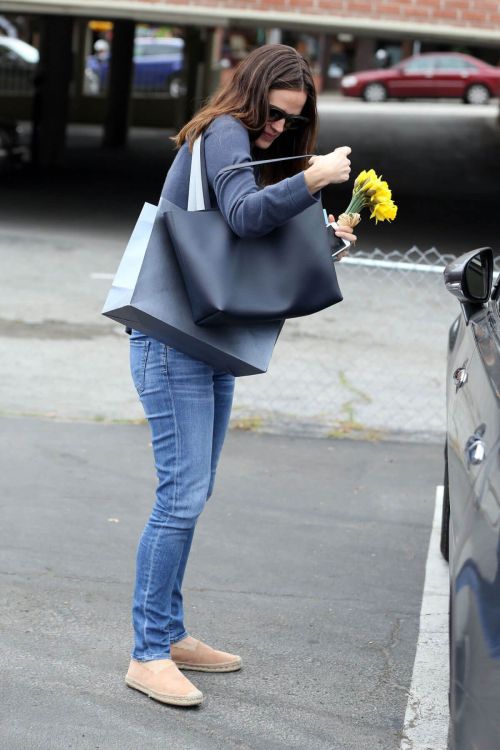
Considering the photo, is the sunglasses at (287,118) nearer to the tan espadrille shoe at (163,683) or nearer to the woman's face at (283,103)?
the woman's face at (283,103)

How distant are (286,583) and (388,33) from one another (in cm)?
1134

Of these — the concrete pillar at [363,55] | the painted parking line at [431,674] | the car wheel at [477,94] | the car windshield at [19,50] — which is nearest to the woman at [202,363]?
the painted parking line at [431,674]

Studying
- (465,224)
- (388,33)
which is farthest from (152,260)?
(465,224)

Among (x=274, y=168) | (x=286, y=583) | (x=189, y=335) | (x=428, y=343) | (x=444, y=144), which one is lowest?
(x=444, y=144)

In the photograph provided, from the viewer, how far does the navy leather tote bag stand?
3.40 metres

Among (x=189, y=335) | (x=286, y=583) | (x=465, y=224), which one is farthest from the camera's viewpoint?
(x=465, y=224)

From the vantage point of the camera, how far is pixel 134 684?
3.84m

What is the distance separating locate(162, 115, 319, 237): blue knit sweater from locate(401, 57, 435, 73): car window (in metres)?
37.3

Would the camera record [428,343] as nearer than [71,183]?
Yes

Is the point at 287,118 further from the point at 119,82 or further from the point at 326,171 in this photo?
the point at 119,82

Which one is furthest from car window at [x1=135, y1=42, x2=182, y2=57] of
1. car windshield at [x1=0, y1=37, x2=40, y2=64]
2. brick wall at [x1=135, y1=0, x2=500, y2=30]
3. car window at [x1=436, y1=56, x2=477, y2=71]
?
brick wall at [x1=135, y1=0, x2=500, y2=30]

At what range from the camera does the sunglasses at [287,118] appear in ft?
11.4

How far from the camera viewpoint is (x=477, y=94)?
4112cm

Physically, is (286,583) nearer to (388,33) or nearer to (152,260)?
(152,260)
